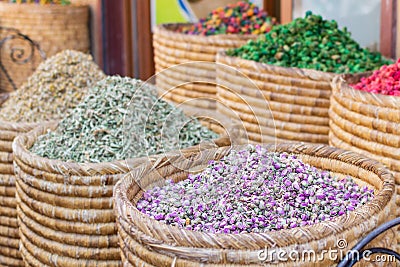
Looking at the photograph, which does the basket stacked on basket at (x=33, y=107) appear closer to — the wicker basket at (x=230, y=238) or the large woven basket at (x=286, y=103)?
the large woven basket at (x=286, y=103)

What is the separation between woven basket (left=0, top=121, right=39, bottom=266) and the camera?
A: 8.69 ft

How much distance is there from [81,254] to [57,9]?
10.8 feet

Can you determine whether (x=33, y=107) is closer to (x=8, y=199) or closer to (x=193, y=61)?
(x=8, y=199)

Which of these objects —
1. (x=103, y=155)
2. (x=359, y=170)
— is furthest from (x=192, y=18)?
(x=359, y=170)

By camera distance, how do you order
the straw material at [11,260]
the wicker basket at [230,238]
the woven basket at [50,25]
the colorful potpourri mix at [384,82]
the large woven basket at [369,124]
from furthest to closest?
the woven basket at [50,25]
the straw material at [11,260]
the colorful potpourri mix at [384,82]
the large woven basket at [369,124]
the wicker basket at [230,238]

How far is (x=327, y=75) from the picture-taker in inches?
102

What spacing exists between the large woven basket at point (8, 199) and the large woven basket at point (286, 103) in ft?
2.70

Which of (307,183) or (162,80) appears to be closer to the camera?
(307,183)

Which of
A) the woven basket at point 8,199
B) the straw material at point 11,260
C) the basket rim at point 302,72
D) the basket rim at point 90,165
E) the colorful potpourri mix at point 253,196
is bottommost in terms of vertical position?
the straw material at point 11,260

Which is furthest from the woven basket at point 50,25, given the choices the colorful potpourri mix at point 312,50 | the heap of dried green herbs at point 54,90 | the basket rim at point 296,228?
the basket rim at point 296,228

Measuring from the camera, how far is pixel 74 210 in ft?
7.03

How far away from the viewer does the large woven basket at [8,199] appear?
8.69ft

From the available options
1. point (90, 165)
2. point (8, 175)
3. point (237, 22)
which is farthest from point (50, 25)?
point (90, 165)

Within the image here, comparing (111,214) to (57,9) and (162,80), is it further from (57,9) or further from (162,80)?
(57,9)
